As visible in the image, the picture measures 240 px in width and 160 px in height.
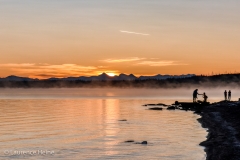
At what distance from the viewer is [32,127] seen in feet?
141

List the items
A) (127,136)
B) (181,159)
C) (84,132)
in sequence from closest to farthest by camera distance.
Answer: (181,159) → (127,136) → (84,132)

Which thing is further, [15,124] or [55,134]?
[15,124]

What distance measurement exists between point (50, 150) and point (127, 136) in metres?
9.00

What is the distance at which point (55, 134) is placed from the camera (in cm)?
3719

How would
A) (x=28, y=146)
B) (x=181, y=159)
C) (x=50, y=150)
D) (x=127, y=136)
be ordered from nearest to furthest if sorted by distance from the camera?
1. (x=181, y=159)
2. (x=50, y=150)
3. (x=28, y=146)
4. (x=127, y=136)

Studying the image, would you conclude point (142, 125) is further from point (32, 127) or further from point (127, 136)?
point (32, 127)

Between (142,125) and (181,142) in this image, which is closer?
(181,142)

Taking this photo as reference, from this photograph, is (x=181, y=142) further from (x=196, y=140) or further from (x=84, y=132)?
(x=84, y=132)

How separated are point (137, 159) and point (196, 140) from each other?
8658 mm


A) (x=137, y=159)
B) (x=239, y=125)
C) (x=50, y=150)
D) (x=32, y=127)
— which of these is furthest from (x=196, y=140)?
(x=32, y=127)

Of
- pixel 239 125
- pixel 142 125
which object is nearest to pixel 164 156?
pixel 239 125

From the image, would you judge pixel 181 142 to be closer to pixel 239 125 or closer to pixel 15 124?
pixel 239 125

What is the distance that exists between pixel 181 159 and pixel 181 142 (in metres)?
6.53

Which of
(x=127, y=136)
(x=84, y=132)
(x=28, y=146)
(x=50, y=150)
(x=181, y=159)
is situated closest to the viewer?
(x=181, y=159)
